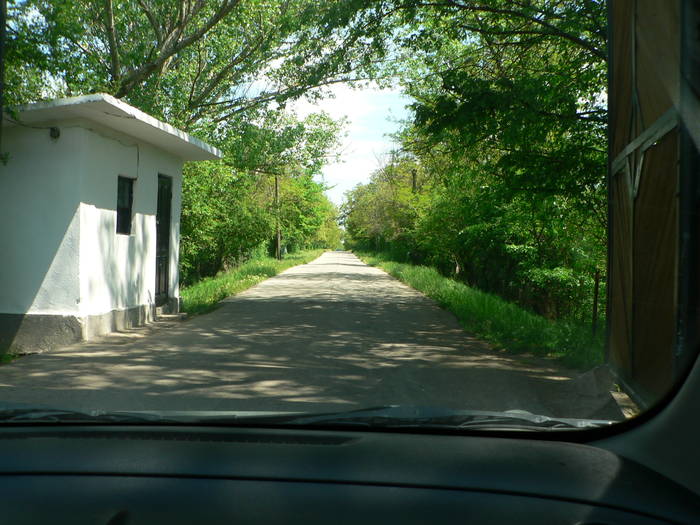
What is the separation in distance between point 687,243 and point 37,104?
323 inches

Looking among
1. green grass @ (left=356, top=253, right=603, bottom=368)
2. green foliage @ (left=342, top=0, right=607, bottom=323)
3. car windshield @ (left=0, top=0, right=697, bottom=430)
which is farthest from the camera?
green foliage @ (left=342, top=0, right=607, bottom=323)

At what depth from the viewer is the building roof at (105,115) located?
875 cm

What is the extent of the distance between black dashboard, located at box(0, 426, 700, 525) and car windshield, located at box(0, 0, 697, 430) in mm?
390

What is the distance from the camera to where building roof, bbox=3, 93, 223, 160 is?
8750mm

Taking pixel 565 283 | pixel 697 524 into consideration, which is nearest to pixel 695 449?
pixel 697 524

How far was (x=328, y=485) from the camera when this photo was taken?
1.97 metres

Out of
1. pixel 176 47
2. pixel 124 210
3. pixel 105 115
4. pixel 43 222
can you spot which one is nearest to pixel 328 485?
pixel 105 115

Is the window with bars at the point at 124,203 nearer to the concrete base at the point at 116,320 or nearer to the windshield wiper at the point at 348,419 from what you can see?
the concrete base at the point at 116,320

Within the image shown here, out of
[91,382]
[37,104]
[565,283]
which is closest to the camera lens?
[91,382]

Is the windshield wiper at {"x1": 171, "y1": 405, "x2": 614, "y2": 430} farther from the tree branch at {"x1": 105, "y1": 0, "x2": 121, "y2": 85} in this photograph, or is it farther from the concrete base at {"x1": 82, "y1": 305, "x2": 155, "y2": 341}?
the tree branch at {"x1": 105, "y1": 0, "x2": 121, "y2": 85}

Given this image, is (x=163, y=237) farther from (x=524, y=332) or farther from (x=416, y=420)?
(x=416, y=420)

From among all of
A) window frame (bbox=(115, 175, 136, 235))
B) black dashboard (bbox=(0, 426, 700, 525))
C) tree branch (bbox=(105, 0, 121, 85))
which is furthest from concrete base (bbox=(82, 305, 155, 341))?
black dashboard (bbox=(0, 426, 700, 525))

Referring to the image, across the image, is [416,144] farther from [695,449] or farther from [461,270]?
[461,270]

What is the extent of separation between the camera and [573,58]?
11.7m
